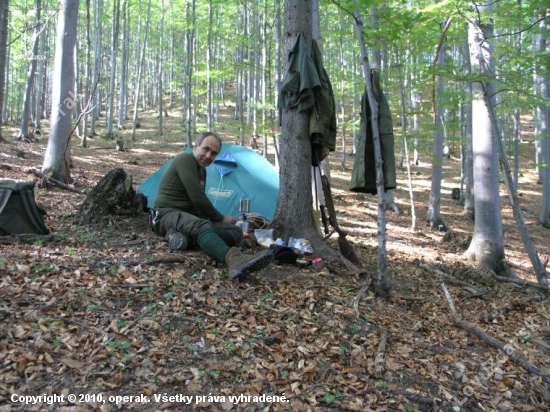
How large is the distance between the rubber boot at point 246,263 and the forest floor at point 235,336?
0.13 m

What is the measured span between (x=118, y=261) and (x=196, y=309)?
117 cm

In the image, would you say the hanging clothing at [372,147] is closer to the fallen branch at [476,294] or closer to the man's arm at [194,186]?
the man's arm at [194,186]

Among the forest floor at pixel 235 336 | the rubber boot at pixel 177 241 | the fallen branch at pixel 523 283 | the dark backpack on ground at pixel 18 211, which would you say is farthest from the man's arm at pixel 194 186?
the fallen branch at pixel 523 283

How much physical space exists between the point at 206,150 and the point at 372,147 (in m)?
1.79

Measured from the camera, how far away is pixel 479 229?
269 inches

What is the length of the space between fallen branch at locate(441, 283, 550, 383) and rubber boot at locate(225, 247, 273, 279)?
1.92 meters

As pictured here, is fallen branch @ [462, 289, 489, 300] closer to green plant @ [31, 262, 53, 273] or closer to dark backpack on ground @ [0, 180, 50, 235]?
green plant @ [31, 262, 53, 273]

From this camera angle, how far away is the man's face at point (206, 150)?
4.45m

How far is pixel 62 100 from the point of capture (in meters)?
7.79

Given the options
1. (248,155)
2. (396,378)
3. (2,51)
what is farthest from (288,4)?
(2,51)

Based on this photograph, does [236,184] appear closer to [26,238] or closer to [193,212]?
[193,212]

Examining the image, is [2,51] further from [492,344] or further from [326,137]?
[492,344]

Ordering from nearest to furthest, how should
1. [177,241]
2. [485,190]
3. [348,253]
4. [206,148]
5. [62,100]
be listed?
[177,241]
[206,148]
[348,253]
[485,190]
[62,100]

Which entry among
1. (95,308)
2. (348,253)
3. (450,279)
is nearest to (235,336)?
(95,308)
